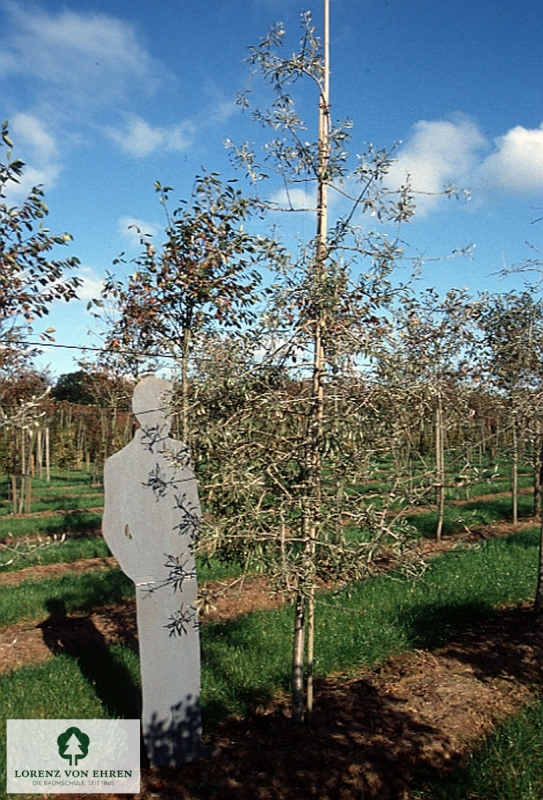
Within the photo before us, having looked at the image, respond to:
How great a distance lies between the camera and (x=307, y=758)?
4.80 metres

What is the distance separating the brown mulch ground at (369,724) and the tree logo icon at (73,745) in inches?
21.6

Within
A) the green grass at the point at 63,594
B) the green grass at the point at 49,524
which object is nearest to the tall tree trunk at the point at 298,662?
the green grass at the point at 63,594

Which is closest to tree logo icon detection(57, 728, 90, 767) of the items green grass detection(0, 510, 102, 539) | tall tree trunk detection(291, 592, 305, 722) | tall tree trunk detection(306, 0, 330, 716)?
tall tree trunk detection(291, 592, 305, 722)

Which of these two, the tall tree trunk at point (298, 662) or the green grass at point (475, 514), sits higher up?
the tall tree trunk at point (298, 662)

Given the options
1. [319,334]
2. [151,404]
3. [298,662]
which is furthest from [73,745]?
[319,334]

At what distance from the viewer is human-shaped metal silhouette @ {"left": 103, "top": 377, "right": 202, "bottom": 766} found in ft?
15.6

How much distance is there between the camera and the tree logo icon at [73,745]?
16.0 feet

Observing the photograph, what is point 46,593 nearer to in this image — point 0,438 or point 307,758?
point 307,758

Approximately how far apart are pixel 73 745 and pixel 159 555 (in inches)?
65.3

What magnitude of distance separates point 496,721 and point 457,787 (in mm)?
1339

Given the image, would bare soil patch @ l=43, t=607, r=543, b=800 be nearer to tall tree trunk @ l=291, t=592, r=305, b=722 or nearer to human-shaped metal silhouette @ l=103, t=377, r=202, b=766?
tall tree trunk @ l=291, t=592, r=305, b=722

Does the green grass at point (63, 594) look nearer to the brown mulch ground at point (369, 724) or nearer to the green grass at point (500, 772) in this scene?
the brown mulch ground at point (369, 724)

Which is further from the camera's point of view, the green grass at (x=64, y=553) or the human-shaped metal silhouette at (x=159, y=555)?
the green grass at (x=64, y=553)

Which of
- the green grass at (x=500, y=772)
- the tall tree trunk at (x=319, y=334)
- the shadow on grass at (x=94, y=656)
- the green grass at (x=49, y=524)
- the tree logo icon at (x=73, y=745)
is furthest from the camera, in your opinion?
the green grass at (x=49, y=524)
